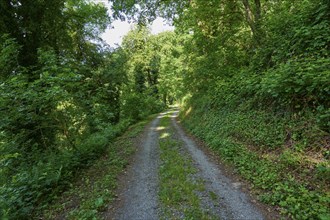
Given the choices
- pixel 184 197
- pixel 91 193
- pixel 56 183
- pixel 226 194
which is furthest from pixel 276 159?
pixel 56 183

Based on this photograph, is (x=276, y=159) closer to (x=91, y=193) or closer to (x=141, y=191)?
(x=141, y=191)

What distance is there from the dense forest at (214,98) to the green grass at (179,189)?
1393mm

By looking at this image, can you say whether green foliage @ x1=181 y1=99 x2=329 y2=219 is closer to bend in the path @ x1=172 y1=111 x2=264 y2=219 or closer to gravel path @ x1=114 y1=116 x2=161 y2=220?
bend in the path @ x1=172 y1=111 x2=264 y2=219

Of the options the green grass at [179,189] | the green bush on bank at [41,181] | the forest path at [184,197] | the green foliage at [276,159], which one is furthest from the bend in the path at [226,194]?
the green bush on bank at [41,181]

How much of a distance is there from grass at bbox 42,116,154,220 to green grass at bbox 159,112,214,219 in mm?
1366

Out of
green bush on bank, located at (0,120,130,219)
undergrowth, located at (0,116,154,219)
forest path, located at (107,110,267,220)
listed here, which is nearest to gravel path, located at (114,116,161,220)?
forest path, located at (107,110,267,220)

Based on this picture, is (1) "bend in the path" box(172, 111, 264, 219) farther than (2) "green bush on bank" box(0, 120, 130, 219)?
No

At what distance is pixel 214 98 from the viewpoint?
1175cm

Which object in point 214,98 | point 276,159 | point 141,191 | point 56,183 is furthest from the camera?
point 214,98

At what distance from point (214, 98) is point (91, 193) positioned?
841 cm

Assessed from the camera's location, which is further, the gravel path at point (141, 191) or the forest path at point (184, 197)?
the gravel path at point (141, 191)

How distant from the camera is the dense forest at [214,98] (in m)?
4.68

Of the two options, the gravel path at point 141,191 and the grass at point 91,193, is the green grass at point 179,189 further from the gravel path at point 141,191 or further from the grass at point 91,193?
the grass at point 91,193

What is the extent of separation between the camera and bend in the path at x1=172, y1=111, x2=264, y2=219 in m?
4.03
